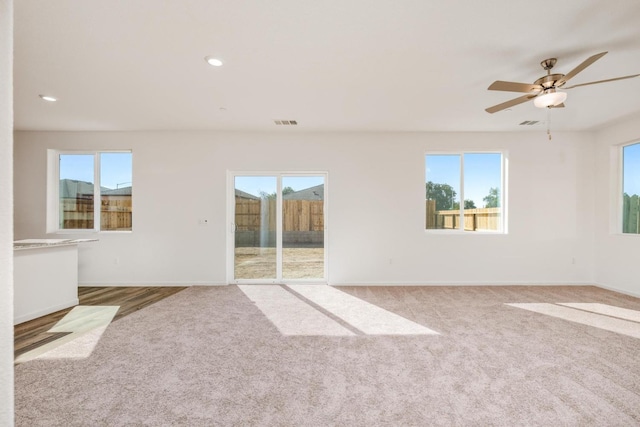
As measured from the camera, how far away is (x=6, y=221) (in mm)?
675

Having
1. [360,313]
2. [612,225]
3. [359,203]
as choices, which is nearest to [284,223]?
[359,203]

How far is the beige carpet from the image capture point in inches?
69.7

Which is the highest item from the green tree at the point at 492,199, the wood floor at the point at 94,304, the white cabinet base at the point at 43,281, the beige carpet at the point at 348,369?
the green tree at the point at 492,199

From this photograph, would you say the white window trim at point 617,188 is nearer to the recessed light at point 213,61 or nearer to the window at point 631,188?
the window at point 631,188

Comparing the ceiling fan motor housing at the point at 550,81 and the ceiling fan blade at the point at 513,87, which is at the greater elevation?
the ceiling fan motor housing at the point at 550,81

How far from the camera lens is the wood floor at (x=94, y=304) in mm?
2775

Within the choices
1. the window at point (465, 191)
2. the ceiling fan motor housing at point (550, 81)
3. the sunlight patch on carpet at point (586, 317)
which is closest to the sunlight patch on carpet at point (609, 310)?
the sunlight patch on carpet at point (586, 317)

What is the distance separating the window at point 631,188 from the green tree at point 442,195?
259 centimetres

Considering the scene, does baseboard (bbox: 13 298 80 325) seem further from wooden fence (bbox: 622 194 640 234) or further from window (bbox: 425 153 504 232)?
wooden fence (bbox: 622 194 640 234)

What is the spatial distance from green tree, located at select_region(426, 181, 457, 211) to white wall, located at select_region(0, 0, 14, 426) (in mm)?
5214

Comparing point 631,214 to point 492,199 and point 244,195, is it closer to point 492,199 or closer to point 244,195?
point 492,199

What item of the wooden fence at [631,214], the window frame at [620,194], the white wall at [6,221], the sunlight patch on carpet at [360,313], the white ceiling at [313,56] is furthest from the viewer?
the window frame at [620,194]

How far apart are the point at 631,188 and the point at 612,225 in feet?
2.09

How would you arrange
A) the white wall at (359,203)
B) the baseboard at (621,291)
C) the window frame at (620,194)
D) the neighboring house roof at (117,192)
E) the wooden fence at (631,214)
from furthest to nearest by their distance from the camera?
the neighboring house roof at (117,192)
the white wall at (359,203)
the window frame at (620,194)
the wooden fence at (631,214)
the baseboard at (621,291)
